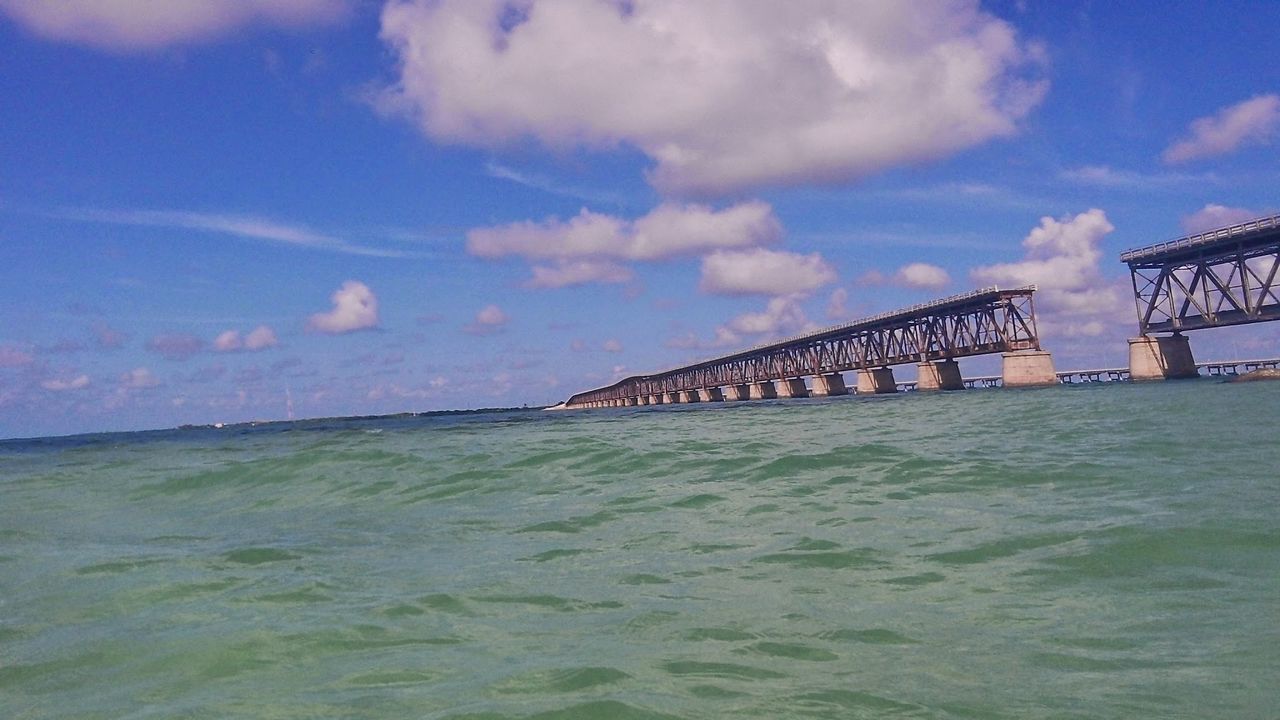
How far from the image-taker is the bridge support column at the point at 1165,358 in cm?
8688

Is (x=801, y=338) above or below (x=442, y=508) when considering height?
above

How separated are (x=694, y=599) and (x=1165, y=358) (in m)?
96.5

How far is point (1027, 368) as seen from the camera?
96.6 meters

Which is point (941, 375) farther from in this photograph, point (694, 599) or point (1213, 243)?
point (694, 599)

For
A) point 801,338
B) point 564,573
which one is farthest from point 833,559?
point 801,338

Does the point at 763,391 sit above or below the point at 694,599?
above

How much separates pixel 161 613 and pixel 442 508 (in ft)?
24.2

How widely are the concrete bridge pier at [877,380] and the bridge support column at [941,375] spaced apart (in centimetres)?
1392

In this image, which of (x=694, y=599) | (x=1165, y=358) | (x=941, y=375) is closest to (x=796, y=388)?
(x=941, y=375)

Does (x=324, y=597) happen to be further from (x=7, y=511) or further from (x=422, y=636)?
(x=7, y=511)

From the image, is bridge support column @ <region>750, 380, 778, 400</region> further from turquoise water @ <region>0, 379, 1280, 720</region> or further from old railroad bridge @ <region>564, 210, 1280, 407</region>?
turquoise water @ <region>0, 379, 1280, 720</region>

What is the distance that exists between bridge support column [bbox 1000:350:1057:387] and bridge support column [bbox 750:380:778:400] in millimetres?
66867

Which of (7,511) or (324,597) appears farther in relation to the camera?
(7,511)

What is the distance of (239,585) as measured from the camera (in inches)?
396
